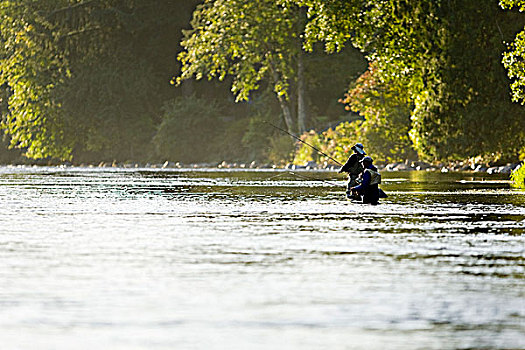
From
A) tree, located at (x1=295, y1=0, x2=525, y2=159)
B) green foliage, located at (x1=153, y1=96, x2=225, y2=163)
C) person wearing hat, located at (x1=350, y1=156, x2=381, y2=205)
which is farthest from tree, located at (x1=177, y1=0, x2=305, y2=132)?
person wearing hat, located at (x1=350, y1=156, x2=381, y2=205)

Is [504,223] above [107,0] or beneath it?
beneath

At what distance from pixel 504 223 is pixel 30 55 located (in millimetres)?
51207

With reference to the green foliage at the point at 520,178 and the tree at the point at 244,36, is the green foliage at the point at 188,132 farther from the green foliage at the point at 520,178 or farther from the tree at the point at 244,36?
the green foliage at the point at 520,178

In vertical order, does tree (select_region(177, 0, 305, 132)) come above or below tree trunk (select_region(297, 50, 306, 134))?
above

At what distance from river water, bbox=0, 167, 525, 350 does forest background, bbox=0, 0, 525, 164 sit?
18.8 metres

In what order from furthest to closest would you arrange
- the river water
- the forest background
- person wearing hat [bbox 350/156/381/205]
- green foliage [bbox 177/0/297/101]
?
green foliage [bbox 177/0/297/101], the forest background, person wearing hat [bbox 350/156/381/205], the river water

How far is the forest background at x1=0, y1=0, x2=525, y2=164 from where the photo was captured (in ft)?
118

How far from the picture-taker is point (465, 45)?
35.5 metres

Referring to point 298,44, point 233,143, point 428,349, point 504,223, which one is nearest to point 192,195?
point 504,223

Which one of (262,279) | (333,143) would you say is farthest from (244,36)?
(262,279)

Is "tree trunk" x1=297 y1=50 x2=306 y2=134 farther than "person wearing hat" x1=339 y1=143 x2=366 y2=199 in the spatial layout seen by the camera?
Yes

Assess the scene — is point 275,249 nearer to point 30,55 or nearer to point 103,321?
point 103,321

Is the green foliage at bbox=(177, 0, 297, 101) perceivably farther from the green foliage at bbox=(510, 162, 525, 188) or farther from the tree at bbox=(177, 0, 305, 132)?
the green foliage at bbox=(510, 162, 525, 188)

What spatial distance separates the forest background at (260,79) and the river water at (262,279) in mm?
18848
